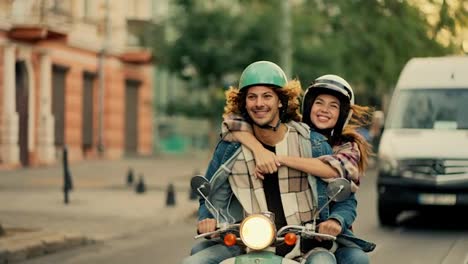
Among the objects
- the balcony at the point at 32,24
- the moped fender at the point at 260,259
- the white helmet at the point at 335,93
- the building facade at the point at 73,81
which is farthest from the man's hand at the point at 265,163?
the balcony at the point at 32,24

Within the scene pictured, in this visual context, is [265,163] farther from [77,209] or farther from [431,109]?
[77,209]

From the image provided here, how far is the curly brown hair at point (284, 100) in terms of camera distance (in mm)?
5031

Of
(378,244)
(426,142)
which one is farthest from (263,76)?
(426,142)

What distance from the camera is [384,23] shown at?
33875 mm

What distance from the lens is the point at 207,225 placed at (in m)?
4.90

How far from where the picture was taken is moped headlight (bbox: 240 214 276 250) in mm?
4523

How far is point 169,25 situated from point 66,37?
161 inches

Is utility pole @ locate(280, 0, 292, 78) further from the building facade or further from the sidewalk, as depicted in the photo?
the building facade

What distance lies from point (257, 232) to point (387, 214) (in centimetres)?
937

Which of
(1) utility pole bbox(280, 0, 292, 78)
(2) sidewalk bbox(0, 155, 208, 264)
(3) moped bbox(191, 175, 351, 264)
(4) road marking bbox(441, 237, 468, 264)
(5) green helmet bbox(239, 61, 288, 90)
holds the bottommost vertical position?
(2) sidewalk bbox(0, 155, 208, 264)

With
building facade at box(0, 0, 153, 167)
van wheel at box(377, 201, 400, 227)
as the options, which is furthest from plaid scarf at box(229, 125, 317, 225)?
building facade at box(0, 0, 153, 167)

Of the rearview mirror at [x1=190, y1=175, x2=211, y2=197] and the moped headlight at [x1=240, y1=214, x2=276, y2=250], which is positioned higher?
the rearview mirror at [x1=190, y1=175, x2=211, y2=197]

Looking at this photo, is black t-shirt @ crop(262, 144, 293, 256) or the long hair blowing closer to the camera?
black t-shirt @ crop(262, 144, 293, 256)

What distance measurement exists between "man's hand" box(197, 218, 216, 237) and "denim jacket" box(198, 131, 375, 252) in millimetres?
45
